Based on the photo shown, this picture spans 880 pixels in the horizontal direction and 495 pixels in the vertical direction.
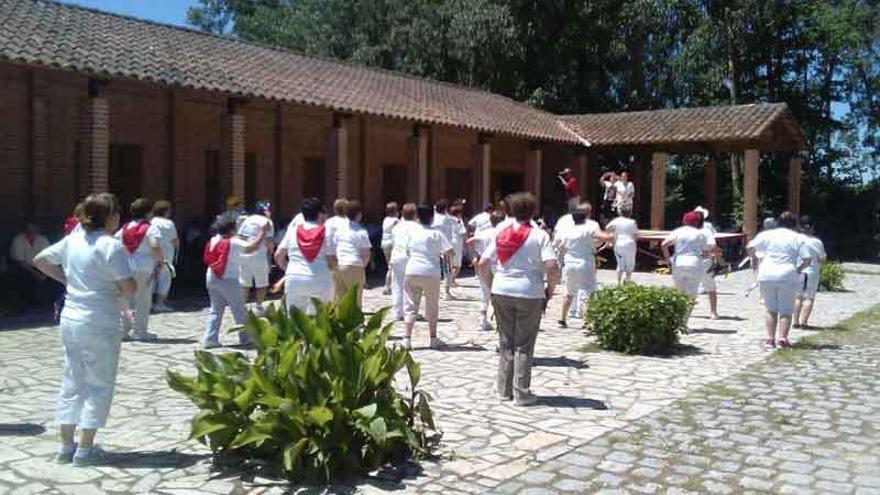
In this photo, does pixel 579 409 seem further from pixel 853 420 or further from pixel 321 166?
pixel 321 166

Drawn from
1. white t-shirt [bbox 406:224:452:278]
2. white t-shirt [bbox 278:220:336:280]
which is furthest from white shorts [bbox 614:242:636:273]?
white t-shirt [bbox 278:220:336:280]

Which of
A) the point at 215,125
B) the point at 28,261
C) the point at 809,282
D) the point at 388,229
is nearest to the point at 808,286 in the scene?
the point at 809,282

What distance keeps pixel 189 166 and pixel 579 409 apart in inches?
473

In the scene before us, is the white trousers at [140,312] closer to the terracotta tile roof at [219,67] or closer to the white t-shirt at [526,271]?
the terracotta tile roof at [219,67]

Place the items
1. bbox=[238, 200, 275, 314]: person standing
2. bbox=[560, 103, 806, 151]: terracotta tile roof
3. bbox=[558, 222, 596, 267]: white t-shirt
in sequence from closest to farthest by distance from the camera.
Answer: bbox=[238, 200, 275, 314]: person standing < bbox=[558, 222, 596, 267]: white t-shirt < bbox=[560, 103, 806, 151]: terracotta tile roof

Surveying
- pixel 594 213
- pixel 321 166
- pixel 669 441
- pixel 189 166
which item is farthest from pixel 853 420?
pixel 594 213

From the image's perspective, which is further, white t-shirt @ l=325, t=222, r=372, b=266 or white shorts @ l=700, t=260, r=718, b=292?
white shorts @ l=700, t=260, r=718, b=292

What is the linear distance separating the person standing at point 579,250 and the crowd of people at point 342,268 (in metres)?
0.02

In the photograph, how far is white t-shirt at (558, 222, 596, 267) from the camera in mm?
10719

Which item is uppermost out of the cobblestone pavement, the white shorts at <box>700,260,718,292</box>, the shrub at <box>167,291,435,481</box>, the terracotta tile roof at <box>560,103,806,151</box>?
→ the terracotta tile roof at <box>560,103,806,151</box>

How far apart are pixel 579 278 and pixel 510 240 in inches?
170

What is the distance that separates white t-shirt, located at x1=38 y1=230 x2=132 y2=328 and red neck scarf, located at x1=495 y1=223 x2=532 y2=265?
283 cm

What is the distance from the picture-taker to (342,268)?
371 inches

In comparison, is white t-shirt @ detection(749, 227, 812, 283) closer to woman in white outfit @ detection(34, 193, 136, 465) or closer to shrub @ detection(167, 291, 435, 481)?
shrub @ detection(167, 291, 435, 481)
